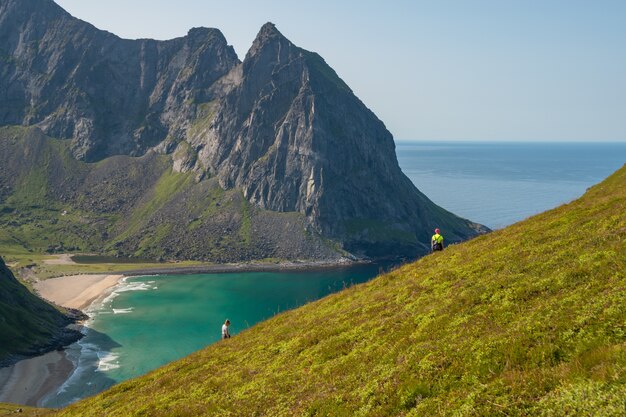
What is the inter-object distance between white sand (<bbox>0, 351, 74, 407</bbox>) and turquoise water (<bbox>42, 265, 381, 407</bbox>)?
2.43 meters

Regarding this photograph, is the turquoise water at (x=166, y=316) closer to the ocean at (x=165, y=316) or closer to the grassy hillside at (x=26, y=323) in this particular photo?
the ocean at (x=165, y=316)

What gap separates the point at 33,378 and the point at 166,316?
168 feet

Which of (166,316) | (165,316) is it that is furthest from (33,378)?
(166,316)

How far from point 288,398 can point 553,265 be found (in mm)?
15702

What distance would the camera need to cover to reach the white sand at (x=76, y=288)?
159375 mm

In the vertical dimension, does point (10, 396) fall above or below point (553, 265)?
below

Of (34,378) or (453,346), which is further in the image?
(34,378)

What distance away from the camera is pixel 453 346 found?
774 inches

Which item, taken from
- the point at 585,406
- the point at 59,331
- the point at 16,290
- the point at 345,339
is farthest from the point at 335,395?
the point at 16,290

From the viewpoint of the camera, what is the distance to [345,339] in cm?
2569

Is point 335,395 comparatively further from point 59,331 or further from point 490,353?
point 59,331

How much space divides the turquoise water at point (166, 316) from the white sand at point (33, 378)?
2.43m

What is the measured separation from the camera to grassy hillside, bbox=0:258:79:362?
104250 millimetres

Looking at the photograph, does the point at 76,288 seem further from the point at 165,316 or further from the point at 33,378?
the point at 33,378
